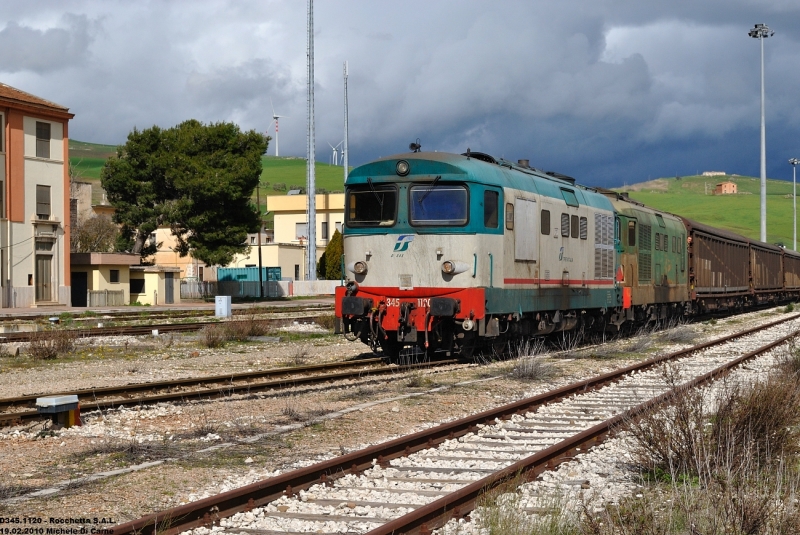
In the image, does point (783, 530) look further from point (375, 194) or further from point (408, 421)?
point (375, 194)

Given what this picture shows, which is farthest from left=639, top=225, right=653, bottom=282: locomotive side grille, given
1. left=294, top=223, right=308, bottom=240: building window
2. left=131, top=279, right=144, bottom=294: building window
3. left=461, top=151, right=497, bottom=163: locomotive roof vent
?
left=294, top=223, right=308, bottom=240: building window

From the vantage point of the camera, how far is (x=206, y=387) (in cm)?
1493

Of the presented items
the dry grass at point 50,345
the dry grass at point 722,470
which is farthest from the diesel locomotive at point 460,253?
the dry grass at point 50,345

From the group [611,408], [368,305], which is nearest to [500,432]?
[611,408]

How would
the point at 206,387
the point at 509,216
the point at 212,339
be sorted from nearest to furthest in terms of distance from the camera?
the point at 206,387 < the point at 509,216 < the point at 212,339

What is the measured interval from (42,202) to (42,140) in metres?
3.13

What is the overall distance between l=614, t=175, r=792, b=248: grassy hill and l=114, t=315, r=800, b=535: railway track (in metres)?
117

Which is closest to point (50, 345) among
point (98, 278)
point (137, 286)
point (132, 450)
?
point (132, 450)

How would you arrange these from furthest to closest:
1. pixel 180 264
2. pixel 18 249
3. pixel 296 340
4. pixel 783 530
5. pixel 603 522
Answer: pixel 180 264 < pixel 18 249 < pixel 296 340 < pixel 603 522 < pixel 783 530

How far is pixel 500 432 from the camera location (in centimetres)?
1062

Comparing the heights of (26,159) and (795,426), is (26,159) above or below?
above

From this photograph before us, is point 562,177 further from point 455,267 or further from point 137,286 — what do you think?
point 137,286

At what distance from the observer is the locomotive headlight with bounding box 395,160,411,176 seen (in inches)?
663

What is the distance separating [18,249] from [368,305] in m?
33.0
